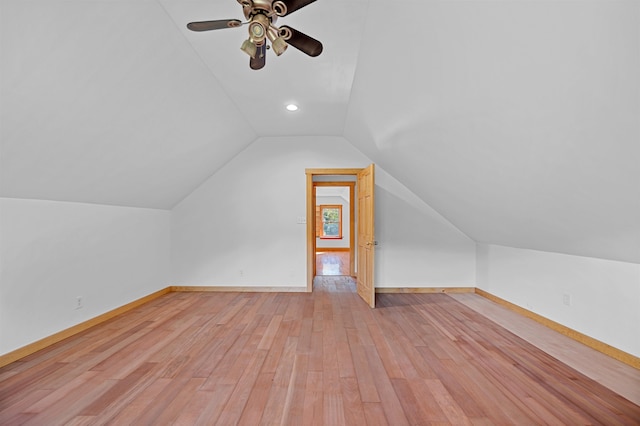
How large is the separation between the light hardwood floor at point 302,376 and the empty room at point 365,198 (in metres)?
0.02

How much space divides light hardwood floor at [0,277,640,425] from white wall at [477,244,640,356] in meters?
0.61

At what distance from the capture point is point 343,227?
13.3 metres

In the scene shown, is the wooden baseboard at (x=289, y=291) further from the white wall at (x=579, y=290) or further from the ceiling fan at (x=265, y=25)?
the ceiling fan at (x=265, y=25)

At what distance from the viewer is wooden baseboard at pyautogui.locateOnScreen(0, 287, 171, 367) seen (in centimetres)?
262

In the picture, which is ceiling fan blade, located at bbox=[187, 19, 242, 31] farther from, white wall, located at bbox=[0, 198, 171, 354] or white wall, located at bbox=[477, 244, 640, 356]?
white wall, located at bbox=[477, 244, 640, 356]

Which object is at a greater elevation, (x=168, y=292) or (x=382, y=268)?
(x=382, y=268)

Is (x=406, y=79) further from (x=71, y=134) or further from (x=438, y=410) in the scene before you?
(x=71, y=134)

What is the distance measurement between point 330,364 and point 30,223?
3.04 metres

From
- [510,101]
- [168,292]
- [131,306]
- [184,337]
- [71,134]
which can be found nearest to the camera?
[510,101]

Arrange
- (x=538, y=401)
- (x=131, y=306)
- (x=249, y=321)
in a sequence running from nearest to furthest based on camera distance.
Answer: (x=538, y=401) → (x=249, y=321) → (x=131, y=306)

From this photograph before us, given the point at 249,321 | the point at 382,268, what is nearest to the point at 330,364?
the point at 249,321

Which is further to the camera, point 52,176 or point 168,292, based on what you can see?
point 168,292

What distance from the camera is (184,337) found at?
10.5 ft

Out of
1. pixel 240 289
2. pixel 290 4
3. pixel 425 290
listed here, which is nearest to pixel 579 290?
pixel 425 290
